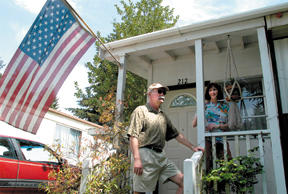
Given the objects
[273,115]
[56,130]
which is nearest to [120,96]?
[273,115]

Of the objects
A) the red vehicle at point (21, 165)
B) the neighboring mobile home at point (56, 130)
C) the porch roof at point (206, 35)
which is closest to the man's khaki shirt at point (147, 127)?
the red vehicle at point (21, 165)

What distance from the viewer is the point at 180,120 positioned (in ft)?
18.7

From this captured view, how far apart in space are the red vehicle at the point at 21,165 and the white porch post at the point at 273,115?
3.24 metres

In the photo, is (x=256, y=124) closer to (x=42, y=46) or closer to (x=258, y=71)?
(x=258, y=71)

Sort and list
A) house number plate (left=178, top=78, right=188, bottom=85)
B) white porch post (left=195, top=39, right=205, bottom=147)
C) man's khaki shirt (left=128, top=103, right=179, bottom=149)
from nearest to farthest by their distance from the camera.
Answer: man's khaki shirt (left=128, top=103, right=179, bottom=149) → white porch post (left=195, top=39, right=205, bottom=147) → house number plate (left=178, top=78, right=188, bottom=85)

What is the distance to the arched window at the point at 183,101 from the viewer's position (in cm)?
574

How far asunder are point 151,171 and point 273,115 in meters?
1.93

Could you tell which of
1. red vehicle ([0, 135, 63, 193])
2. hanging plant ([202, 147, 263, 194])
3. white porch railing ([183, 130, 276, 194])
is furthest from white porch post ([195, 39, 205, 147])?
red vehicle ([0, 135, 63, 193])

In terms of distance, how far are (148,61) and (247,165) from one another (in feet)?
11.9

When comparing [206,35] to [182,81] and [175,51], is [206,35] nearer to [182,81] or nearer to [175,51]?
[175,51]

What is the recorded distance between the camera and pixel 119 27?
11.5 metres

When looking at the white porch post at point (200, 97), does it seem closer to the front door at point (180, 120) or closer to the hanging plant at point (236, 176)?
the hanging plant at point (236, 176)

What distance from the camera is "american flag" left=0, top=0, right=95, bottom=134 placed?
3.71m

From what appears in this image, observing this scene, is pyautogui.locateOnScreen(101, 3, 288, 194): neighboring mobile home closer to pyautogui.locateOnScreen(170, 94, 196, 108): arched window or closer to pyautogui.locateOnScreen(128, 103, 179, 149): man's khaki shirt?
pyautogui.locateOnScreen(170, 94, 196, 108): arched window
